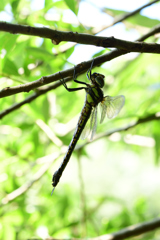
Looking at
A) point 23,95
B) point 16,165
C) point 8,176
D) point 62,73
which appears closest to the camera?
point 62,73

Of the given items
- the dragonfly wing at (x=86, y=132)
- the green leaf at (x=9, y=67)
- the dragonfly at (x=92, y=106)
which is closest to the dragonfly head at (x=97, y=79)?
the dragonfly at (x=92, y=106)

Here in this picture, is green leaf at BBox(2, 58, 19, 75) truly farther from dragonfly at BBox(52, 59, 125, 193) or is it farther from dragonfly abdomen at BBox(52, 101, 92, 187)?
dragonfly abdomen at BBox(52, 101, 92, 187)

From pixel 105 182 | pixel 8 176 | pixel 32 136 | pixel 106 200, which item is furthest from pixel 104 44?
pixel 105 182

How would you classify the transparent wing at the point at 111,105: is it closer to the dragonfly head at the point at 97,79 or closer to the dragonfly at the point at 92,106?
the dragonfly at the point at 92,106

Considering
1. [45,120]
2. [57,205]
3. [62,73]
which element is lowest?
[57,205]

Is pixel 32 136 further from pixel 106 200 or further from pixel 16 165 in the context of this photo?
pixel 106 200

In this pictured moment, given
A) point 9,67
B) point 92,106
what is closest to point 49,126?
point 92,106
